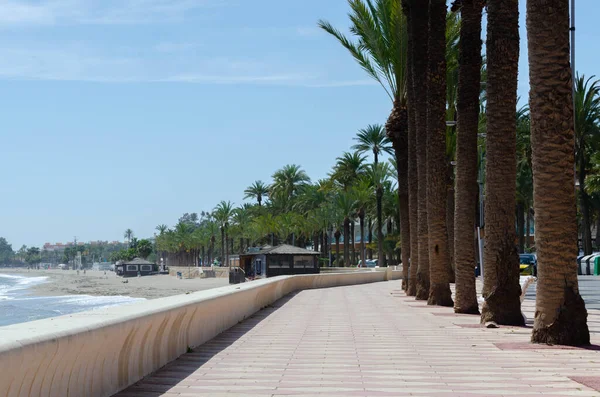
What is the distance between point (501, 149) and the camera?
1677cm

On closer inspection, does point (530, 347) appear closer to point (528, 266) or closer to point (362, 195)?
point (528, 266)

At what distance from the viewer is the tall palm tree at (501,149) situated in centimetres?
1658

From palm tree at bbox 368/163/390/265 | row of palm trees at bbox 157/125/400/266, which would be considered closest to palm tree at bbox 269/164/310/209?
row of palm trees at bbox 157/125/400/266

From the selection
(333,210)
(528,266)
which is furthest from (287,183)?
(528,266)

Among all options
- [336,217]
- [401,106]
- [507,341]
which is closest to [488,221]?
[507,341]

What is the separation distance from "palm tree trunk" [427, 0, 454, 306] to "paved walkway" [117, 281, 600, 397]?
18.6ft

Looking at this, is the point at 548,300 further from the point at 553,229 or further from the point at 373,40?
the point at 373,40

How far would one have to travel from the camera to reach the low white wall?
654 centimetres

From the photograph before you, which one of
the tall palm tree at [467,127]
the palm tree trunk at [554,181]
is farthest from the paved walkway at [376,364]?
the tall palm tree at [467,127]

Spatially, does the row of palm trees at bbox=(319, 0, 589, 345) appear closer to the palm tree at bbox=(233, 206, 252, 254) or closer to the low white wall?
the low white wall

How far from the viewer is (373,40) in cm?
3456

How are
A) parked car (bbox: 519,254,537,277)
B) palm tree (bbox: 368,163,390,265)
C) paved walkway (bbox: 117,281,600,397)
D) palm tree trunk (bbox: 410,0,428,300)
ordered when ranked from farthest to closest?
palm tree (bbox: 368,163,390,265) < parked car (bbox: 519,254,537,277) < palm tree trunk (bbox: 410,0,428,300) < paved walkway (bbox: 117,281,600,397)

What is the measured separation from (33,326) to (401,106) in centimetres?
2860

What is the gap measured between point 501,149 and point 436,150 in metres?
7.84
